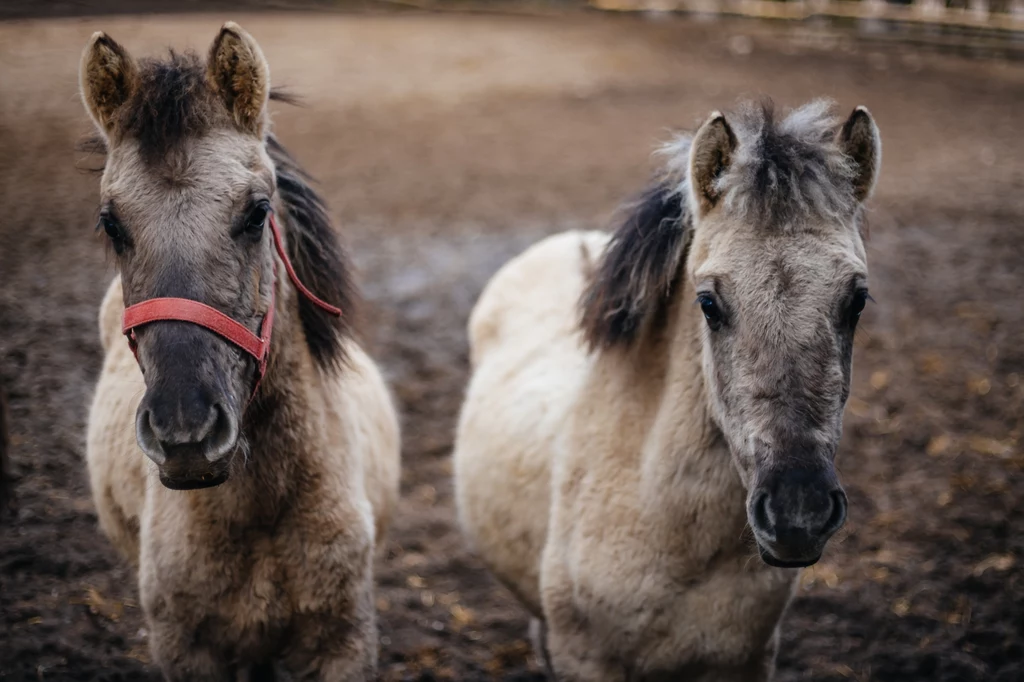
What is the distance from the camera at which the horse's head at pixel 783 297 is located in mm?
2246

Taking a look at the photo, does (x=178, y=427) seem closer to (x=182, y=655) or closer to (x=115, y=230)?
(x=115, y=230)

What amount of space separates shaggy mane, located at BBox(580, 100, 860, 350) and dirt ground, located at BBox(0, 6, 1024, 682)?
1160 mm

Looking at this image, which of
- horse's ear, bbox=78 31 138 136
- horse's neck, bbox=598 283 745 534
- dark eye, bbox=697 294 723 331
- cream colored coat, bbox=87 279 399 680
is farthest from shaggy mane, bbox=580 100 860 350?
horse's ear, bbox=78 31 138 136

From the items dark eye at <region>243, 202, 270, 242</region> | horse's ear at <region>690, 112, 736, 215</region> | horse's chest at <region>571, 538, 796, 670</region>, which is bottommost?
horse's chest at <region>571, 538, 796, 670</region>

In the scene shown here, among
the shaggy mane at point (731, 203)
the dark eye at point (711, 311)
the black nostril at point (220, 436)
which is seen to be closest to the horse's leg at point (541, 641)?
the shaggy mane at point (731, 203)

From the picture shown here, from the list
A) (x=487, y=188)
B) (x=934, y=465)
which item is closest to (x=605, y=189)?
(x=487, y=188)

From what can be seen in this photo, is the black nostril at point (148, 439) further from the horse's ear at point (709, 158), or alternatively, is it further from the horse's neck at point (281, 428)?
the horse's ear at point (709, 158)

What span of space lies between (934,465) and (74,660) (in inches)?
187

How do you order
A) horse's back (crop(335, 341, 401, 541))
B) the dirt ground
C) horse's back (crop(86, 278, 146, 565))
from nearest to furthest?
horse's back (crop(86, 278, 146, 565)), horse's back (crop(335, 341, 401, 541)), the dirt ground

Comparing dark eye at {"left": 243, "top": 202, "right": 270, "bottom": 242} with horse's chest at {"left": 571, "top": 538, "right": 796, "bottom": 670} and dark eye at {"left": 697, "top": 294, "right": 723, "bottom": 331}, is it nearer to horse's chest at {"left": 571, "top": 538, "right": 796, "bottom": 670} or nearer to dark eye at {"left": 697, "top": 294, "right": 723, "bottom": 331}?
dark eye at {"left": 697, "top": 294, "right": 723, "bottom": 331}

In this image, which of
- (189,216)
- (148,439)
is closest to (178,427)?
(148,439)

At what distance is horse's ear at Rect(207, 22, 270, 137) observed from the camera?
2613 mm

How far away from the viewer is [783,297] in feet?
7.64

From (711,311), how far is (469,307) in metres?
4.93
